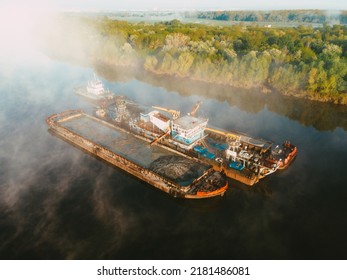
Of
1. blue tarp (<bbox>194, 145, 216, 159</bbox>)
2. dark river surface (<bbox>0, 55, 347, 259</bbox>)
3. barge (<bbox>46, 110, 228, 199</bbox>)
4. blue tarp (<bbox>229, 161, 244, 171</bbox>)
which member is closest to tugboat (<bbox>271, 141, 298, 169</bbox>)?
dark river surface (<bbox>0, 55, 347, 259</bbox>)

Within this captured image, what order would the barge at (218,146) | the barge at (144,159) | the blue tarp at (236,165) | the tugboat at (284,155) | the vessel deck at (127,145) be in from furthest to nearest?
the tugboat at (284,155) → the barge at (218,146) → the blue tarp at (236,165) → the vessel deck at (127,145) → the barge at (144,159)

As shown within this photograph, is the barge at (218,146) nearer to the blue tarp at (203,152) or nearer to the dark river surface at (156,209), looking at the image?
the blue tarp at (203,152)

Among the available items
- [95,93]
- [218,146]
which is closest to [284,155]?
[218,146]

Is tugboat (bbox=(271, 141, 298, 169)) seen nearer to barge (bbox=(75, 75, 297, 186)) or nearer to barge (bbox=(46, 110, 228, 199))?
barge (bbox=(75, 75, 297, 186))

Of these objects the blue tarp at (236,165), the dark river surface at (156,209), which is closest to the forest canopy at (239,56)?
the dark river surface at (156,209)

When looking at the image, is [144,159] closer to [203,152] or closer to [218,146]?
[203,152]

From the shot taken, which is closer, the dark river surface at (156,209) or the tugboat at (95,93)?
the dark river surface at (156,209)
